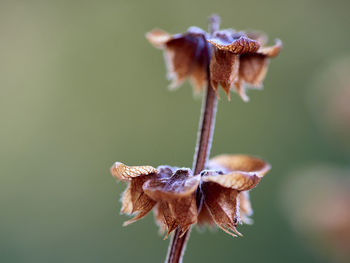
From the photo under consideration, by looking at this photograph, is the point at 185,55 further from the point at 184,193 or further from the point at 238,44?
the point at 184,193

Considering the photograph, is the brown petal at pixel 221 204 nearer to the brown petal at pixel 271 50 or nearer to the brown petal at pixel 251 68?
the brown petal at pixel 251 68

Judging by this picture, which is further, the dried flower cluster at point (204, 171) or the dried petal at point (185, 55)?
the dried petal at point (185, 55)

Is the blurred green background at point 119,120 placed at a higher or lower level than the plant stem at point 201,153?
higher

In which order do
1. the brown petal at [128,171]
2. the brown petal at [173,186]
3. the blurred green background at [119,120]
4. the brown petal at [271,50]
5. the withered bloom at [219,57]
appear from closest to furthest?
the brown petal at [173,186] → the brown petal at [128,171] → the withered bloom at [219,57] → the brown petal at [271,50] → the blurred green background at [119,120]

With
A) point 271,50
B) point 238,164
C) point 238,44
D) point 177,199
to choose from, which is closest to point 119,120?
point 238,164

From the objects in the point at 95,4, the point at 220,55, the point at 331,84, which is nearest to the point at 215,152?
the point at 95,4

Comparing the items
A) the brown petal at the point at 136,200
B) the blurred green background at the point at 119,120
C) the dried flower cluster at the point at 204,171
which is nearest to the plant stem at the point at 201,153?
the dried flower cluster at the point at 204,171

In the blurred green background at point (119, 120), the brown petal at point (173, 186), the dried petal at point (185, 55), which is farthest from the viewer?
the blurred green background at point (119, 120)
